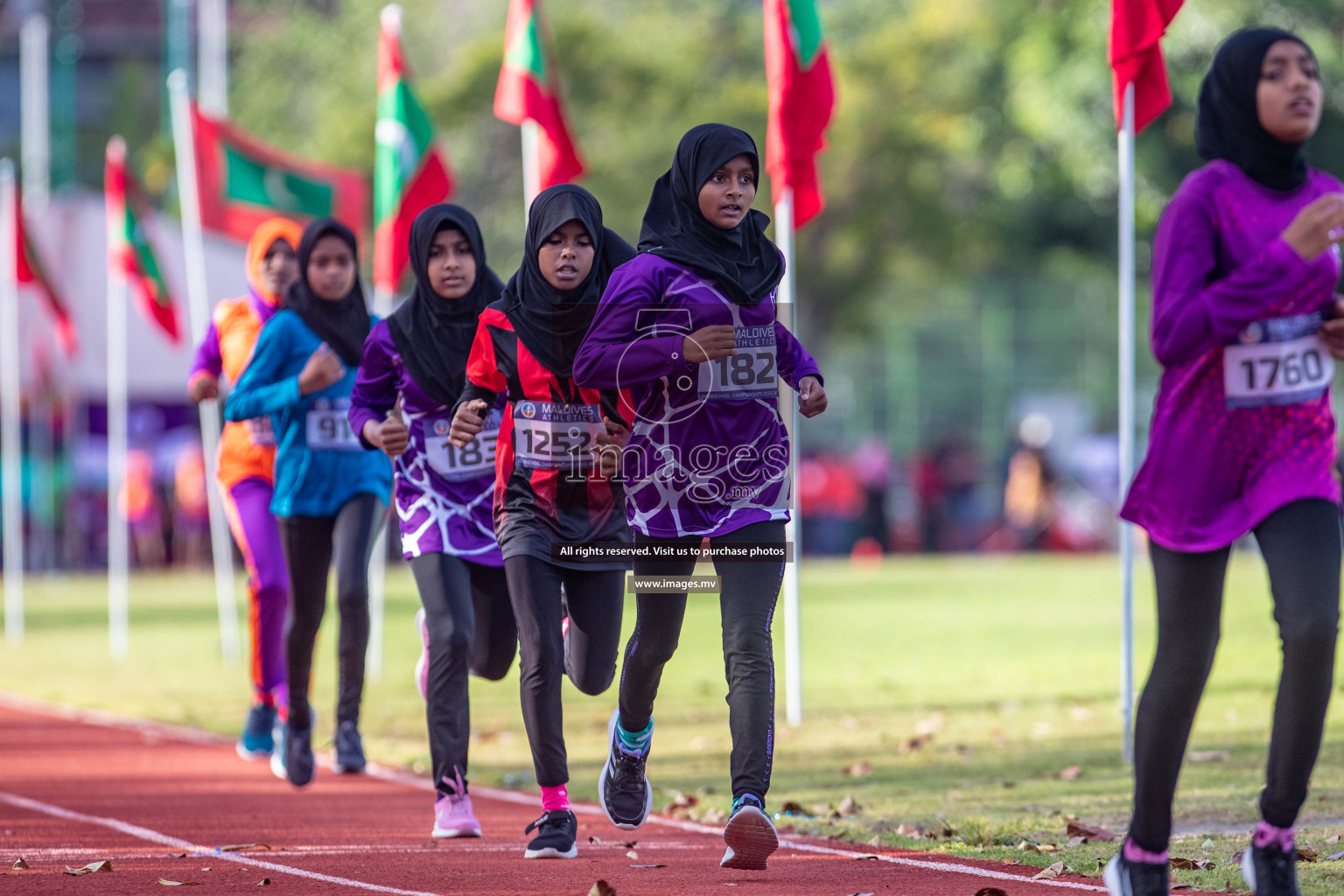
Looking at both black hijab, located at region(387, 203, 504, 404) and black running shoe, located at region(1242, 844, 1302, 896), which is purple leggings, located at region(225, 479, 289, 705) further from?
black running shoe, located at region(1242, 844, 1302, 896)

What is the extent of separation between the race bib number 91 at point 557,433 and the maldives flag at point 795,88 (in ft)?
15.4

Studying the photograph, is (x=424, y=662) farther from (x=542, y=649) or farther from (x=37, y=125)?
(x=37, y=125)

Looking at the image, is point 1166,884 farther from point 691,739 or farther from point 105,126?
point 105,126

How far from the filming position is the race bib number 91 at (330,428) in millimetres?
8352

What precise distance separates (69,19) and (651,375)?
6495cm

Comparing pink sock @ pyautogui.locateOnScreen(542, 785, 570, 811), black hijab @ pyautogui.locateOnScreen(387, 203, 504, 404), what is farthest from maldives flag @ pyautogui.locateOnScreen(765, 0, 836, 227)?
pink sock @ pyautogui.locateOnScreen(542, 785, 570, 811)

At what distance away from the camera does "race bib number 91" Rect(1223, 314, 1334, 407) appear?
4.81 m

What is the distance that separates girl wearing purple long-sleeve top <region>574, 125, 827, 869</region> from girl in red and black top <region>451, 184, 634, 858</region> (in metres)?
0.26

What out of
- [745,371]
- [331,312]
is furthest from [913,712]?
[745,371]

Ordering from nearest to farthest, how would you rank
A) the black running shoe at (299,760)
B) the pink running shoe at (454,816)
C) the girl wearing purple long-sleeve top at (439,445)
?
the pink running shoe at (454,816) < the girl wearing purple long-sleeve top at (439,445) < the black running shoe at (299,760)

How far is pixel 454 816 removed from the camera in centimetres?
689

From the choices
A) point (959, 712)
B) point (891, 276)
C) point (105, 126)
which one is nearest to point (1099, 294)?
point (891, 276)

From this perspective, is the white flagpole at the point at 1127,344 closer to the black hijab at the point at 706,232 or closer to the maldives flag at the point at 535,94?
the black hijab at the point at 706,232

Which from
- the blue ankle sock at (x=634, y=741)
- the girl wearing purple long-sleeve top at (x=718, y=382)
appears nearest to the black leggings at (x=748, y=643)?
the girl wearing purple long-sleeve top at (x=718, y=382)
